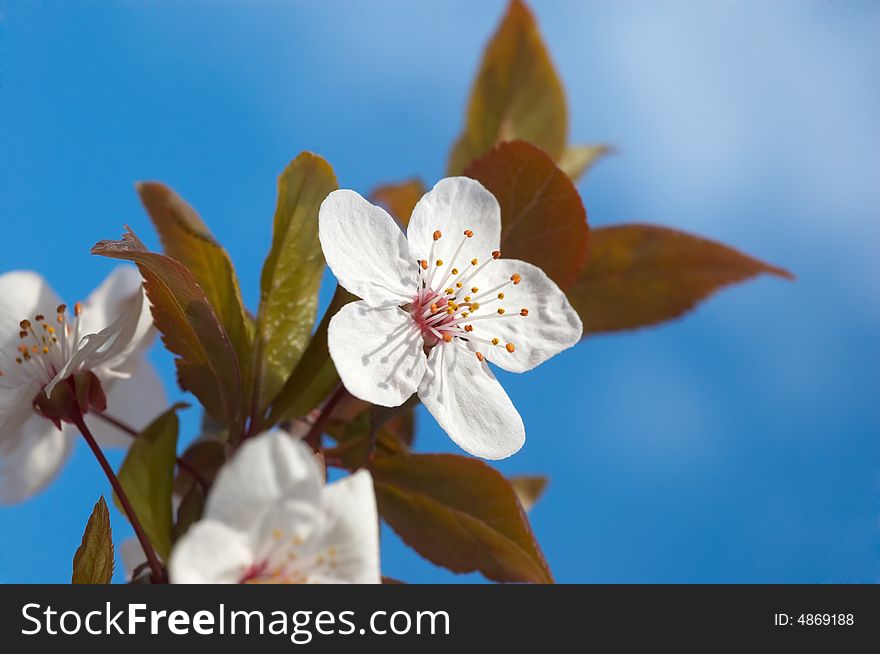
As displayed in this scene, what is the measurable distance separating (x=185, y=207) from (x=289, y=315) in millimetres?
172

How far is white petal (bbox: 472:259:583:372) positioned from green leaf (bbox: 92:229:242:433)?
9.7 inches

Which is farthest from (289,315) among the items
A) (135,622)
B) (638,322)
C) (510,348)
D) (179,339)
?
(638,322)

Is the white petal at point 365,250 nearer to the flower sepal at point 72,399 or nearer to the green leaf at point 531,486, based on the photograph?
the flower sepal at point 72,399

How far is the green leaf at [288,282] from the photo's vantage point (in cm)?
88

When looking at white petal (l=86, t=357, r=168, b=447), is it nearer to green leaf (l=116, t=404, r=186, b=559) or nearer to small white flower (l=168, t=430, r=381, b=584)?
green leaf (l=116, t=404, r=186, b=559)

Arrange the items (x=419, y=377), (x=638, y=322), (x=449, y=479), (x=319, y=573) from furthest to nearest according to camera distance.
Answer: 1. (x=638, y=322)
2. (x=449, y=479)
3. (x=419, y=377)
4. (x=319, y=573)

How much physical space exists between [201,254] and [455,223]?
0.93 ft

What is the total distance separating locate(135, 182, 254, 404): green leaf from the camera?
0.90 meters

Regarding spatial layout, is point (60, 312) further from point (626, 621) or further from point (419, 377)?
point (626, 621)

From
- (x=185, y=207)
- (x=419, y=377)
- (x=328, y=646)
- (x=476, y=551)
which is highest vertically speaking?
(x=185, y=207)

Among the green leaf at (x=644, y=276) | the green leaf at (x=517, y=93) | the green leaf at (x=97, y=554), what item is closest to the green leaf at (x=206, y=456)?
the green leaf at (x=97, y=554)

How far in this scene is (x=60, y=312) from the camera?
974 millimetres

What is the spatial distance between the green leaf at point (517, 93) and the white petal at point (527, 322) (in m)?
0.64

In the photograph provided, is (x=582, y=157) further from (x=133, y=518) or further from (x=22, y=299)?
(x=133, y=518)
